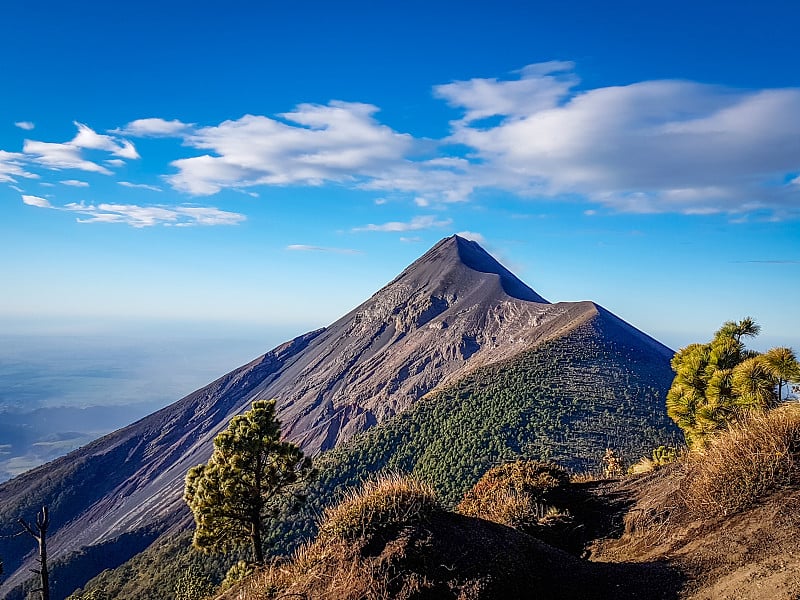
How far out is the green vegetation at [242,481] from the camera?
16172 millimetres

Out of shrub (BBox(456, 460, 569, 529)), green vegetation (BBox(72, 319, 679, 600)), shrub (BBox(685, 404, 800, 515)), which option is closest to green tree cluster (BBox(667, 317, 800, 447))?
shrub (BBox(685, 404, 800, 515))

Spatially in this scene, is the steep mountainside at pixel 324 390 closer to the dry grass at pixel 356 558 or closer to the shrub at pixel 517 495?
the shrub at pixel 517 495

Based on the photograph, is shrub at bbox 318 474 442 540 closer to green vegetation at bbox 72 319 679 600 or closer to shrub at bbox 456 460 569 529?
shrub at bbox 456 460 569 529

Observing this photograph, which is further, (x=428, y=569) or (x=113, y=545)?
(x=113, y=545)

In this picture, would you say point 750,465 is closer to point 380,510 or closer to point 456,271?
point 380,510

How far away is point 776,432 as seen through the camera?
902cm

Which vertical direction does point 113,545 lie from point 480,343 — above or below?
below

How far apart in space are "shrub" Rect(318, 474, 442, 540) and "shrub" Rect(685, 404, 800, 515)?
493cm

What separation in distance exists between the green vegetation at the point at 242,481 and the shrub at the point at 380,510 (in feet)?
26.4

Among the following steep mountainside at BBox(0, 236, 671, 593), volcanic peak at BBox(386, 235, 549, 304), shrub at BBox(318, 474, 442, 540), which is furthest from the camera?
volcanic peak at BBox(386, 235, 549, 304)

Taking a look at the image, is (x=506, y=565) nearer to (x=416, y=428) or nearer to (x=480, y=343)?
(x=416, y=428)

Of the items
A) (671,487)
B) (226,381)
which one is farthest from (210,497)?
(226,381)

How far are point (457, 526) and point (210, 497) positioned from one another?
10.5 m

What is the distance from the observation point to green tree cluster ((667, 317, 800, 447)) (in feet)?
43.3
